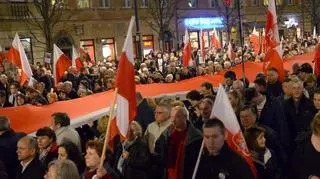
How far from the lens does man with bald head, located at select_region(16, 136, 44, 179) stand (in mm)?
6035

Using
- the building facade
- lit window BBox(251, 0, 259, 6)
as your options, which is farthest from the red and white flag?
lit window BBox(251, 0, 259, 6)

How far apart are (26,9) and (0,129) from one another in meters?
26.3

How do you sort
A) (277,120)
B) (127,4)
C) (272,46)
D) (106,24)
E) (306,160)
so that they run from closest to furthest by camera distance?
(306,160)
(277,120)
(272,46)
(106,24)
(127,4)

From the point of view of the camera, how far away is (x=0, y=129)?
709 centimetres

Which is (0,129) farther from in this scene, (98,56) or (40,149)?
(98,56)

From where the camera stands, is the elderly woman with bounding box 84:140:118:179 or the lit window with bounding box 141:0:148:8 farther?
the lit window with bounding box 141:0:148:8

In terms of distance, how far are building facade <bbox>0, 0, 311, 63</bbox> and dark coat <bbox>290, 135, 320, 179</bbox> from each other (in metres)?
27.2

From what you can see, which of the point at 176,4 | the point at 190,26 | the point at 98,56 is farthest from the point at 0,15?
the point at 190,26

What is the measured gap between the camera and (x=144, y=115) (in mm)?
8523

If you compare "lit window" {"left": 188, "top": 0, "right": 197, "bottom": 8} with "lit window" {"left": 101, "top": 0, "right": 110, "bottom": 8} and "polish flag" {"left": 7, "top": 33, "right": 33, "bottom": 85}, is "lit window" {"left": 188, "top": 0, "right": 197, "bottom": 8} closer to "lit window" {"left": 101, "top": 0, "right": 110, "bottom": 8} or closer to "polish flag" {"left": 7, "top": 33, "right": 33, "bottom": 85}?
"lit window" {"left": 101, "top": 0, "right": 110, "bottom": 8}

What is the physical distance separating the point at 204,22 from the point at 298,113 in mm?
42560

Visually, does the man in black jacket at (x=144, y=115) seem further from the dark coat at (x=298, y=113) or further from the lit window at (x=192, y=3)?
the lit window at (x=192, y=3)

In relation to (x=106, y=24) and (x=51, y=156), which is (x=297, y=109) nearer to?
(x=51, y=156)

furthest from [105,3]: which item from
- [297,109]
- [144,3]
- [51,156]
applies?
[51,156]
